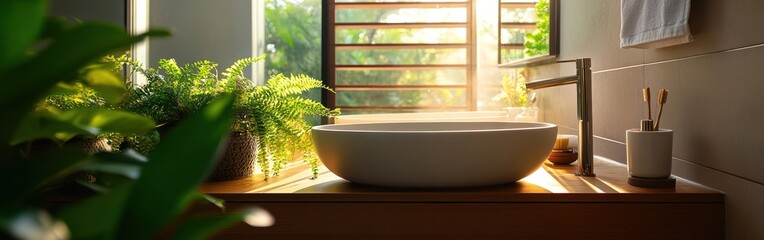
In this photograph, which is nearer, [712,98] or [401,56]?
[712,98]

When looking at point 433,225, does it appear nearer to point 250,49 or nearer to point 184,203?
point 184,203

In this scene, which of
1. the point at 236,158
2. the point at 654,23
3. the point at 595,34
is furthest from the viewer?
the point at 595,34

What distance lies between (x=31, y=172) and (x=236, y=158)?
39.8 inches

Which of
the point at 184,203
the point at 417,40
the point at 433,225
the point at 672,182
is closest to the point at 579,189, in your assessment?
the point at 672,182

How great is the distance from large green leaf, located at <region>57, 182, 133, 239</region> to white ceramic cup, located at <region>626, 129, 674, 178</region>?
39.1 inches

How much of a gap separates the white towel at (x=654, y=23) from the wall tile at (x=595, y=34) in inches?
4.0

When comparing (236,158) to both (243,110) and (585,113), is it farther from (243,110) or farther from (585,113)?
(585,113)

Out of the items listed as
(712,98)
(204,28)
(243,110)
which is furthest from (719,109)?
(204,28)

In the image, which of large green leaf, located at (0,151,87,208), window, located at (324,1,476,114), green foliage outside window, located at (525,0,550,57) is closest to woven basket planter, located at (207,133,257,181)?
large green leaf, located at (0,151,87,208)

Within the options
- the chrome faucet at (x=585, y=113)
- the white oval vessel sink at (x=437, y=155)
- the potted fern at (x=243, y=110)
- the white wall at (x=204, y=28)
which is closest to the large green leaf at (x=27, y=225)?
the white oval vessel sink at (x=437, y=155)

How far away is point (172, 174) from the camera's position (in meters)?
0.28

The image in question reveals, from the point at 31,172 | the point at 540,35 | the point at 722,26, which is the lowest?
the point at 31,172

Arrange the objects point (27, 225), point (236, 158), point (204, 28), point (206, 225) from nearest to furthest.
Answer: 1. point (27, 225)
2. point (206, 225)
3. point (236, 158)
4. point (204, 28)

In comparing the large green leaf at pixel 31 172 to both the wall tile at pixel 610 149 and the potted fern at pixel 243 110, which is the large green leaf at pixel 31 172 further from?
the wall tile at pixel 610 149
